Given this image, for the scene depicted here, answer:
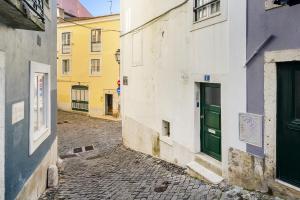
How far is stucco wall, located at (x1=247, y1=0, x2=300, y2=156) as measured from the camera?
518cm

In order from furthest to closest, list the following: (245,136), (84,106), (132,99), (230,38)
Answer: (84,106) < (132,99) < (230,38) < (245,136)

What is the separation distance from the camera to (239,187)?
21.1 ft

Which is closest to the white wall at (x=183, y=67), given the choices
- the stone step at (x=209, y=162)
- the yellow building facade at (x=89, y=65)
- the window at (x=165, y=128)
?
the window at (x=165, y=128)

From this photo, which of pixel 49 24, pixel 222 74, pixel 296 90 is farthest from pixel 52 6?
pixel 296 90

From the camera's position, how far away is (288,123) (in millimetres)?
5398

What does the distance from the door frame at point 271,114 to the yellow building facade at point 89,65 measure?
948 inches

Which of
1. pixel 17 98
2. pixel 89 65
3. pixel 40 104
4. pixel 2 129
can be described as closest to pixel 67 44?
pixel 89 65

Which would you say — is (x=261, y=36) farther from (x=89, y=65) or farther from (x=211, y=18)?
(x=89, y=65)

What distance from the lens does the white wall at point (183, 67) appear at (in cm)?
668

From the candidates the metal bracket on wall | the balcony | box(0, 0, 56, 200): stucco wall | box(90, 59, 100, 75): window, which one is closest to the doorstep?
the metal bracket on wall

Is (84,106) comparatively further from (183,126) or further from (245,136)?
(245,136)

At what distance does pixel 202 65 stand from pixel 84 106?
84.6 feet

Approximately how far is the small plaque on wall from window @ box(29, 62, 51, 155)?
4.04 m

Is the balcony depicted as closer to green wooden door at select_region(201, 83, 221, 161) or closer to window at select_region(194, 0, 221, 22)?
window at select_region(194, 0, 221, 22)
